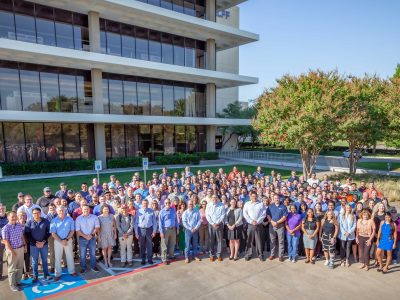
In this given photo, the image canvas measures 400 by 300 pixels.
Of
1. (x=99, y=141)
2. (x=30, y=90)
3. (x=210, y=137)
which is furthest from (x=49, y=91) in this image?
(x=210, y=137)

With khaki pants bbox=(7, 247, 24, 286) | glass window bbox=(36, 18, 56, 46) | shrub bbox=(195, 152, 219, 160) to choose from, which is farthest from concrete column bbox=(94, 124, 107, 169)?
khaki pants bbox=(7, 247, 24, 286)

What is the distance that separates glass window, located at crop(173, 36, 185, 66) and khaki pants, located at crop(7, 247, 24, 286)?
24.1 m

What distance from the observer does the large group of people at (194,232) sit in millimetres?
6770

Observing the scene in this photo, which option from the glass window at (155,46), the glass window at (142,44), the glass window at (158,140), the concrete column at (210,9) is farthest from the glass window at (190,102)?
the concrete column at (210,9)

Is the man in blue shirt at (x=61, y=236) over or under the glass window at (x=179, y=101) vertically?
under

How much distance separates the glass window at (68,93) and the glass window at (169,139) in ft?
29.7

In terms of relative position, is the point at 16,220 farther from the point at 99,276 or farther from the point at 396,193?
the point at 396,193

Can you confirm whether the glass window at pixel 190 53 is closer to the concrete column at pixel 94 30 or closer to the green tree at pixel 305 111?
the concrete column at pixel 94 30

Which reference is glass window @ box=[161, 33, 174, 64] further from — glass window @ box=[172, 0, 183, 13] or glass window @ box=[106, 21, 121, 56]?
glass window @ box=[106, 21, 121, 56]

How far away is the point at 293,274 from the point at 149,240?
3.74 m

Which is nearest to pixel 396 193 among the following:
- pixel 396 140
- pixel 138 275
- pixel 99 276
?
pixel 396 140

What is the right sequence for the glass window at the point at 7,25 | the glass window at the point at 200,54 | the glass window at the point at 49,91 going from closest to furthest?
the glass window at the point at 7,25 < the glass window at the point at 49,91 < the glass window at the point at 200,54

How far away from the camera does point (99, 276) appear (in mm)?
6918

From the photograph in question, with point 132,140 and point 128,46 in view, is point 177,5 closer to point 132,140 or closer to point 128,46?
point 128,46
